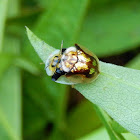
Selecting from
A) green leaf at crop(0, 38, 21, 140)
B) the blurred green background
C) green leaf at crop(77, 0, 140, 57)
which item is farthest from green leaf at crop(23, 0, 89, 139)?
green leaf at crop(77, 0, 140, 57)

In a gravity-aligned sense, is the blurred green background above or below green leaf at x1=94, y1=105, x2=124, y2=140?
above

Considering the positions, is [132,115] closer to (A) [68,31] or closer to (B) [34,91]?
(A) [68,31]

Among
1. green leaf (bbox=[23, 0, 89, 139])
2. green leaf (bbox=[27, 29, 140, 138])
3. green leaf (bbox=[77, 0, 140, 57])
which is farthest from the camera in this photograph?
green leaf (bbox=[77, 0, 140, 57])

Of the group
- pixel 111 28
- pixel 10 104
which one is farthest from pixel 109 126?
pixel 111 28

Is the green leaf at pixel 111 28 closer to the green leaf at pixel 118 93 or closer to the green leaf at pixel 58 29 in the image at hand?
the green leaf at pixel 58 29

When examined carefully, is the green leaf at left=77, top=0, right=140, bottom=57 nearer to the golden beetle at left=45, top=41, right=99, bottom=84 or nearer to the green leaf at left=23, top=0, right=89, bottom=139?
the green leaf at left=23, top=0, right=89, bottom=139

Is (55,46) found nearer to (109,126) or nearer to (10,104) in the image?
(10,104)

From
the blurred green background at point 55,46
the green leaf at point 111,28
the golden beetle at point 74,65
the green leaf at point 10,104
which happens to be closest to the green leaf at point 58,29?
the blurred green background at point 55,46

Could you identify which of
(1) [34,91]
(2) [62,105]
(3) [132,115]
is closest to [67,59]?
(3) [132,115]

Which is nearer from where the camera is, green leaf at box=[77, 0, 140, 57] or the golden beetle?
the golden beetle
